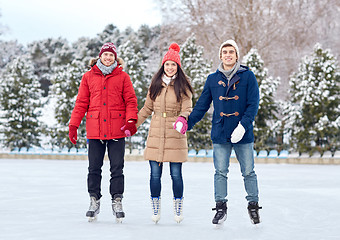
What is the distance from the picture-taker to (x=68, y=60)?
33969 mm

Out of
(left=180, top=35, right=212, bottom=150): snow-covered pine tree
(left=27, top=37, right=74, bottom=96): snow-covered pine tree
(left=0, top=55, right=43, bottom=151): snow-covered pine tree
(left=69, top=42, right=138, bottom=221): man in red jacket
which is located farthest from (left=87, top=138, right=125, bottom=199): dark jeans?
(left=27, top=37, right=74, bottom=96): snow-covered pine tree

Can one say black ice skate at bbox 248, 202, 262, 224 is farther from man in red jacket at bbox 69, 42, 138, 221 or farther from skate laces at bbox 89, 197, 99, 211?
skate laces at bbox 89, 197, 99, 211

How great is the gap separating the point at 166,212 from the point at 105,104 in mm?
1490

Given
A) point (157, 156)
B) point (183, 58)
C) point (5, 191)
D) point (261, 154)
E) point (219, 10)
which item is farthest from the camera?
point (219, 10)

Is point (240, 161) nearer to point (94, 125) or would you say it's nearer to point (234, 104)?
point (234, 104)

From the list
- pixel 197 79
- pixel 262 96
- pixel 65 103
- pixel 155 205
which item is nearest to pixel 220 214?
pixel 155 205

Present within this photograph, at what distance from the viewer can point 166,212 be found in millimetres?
5406

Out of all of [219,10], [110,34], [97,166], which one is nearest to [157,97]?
[97,166]

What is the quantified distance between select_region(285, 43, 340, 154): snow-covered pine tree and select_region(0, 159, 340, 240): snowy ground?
21.3 ft

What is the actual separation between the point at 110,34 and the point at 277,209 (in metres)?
33.1

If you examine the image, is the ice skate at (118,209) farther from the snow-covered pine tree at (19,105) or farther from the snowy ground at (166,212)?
the snow-covered pine tree at (19,105)

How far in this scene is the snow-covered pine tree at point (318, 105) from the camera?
15.3m

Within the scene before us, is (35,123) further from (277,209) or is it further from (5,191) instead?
(277,209)

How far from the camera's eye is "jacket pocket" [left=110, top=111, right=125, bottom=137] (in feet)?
15.6
